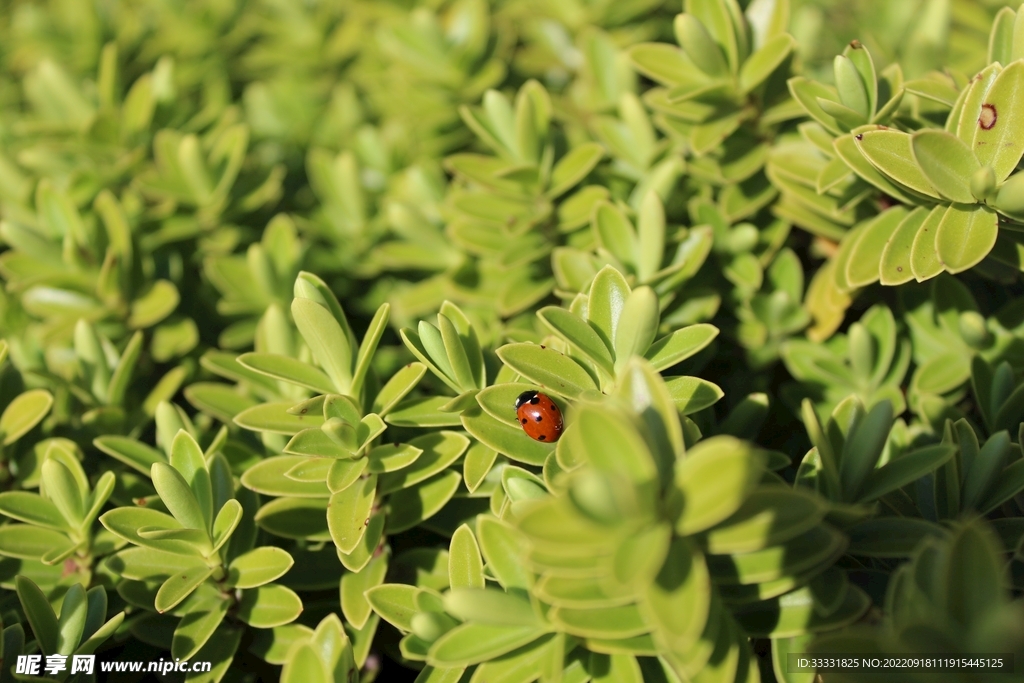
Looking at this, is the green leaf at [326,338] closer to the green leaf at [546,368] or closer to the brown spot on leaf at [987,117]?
the green leaf at [546,368]

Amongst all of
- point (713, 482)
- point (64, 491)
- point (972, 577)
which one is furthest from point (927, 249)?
point (64, 491)

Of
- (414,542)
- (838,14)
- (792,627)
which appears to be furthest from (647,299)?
(838,14)

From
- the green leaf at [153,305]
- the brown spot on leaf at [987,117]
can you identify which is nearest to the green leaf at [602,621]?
the brown spot on leaf at [987,117]

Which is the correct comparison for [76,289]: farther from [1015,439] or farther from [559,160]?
[1015,439]

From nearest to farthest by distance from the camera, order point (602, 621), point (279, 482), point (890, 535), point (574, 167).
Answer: point (602, 621) < point (890, 535) < point (279, 482) < point (574, 167)

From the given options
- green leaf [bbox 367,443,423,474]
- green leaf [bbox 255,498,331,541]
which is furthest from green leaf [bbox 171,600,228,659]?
green leaf [bbox 367,443,423,474]

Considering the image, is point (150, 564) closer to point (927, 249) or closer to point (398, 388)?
point (398, 388)

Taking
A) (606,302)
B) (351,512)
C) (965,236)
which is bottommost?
(351,512)
